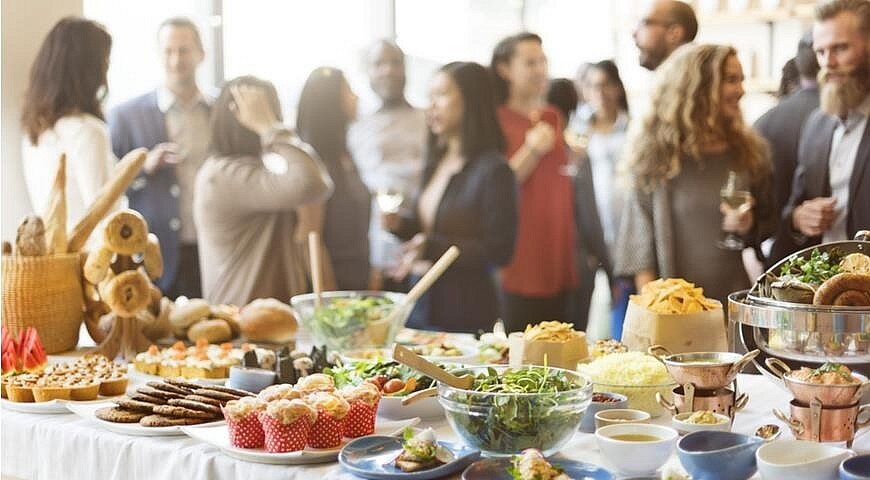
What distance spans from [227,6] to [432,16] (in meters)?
1.06

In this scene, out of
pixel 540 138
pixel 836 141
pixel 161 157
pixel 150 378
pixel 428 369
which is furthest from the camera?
pixel 161 157

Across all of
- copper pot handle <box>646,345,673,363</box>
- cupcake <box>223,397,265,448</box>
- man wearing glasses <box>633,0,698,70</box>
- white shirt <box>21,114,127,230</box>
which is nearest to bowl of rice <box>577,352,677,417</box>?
copper pot handle <box>646,345,673,363</box>

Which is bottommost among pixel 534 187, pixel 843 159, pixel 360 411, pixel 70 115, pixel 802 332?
pixel 360 411

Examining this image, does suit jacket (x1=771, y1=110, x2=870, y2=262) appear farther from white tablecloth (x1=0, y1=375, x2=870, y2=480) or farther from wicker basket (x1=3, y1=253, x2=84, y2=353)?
wicker basket (x1=3, y1=253, x2=84, y2=353)

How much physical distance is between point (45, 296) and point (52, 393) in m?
0.62

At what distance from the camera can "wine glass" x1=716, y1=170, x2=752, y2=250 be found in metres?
4.04

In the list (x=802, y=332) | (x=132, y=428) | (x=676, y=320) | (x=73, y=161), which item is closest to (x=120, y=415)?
(x=132, y=428)

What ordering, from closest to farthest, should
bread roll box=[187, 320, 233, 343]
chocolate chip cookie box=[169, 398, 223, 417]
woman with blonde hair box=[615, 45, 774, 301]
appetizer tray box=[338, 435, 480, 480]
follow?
appetizer tray box=[338, 435, 480, 480]
chocolate chip cookie box=[169, 398, 223, 417]
bread roll box=[187, 320, 233, 343]
woman with blonde hair box=[615, 45, 774, 301]

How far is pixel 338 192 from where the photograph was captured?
16.8ft

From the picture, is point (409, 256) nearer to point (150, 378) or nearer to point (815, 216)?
point (815, 216)

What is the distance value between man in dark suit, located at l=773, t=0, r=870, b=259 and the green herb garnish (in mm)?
2030

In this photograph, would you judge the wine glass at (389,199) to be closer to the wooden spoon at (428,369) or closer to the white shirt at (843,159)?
the white shirt at (843,159)

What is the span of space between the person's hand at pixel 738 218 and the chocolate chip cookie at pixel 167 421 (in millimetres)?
2772

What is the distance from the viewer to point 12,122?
4.20m
